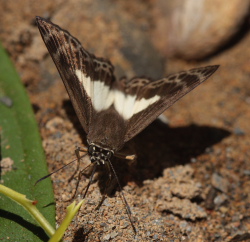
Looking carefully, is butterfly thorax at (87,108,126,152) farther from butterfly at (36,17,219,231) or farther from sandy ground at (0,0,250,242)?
sandy ground at (0,0,250,242)

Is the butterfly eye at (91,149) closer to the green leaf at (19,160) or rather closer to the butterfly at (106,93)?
the butterfly at (106,93)

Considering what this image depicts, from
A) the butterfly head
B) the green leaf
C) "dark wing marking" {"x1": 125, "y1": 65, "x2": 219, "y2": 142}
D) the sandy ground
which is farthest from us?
"dark wing marking" {"x1": 125, "y1": 65, "x2": 219, "y2": 142}

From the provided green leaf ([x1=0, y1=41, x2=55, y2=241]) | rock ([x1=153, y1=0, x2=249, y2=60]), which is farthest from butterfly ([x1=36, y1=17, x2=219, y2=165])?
rock ([x1=153, y1=0, x2=249, y2=60])

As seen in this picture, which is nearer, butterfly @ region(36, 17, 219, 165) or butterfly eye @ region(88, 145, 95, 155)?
butterfly eye @ region(88, 145, 95, 155)

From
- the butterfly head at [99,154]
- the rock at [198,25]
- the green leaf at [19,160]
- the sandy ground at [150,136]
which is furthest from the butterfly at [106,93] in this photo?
the rock at [198,25]

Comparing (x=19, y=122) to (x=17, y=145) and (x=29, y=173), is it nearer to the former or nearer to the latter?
(x=17, y=145)

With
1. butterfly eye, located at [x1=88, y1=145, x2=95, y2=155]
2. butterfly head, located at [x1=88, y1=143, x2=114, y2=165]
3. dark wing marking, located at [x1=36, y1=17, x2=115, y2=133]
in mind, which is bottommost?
butterfly head, located at [x1=88, y1=143, x2=114, y2=165]
